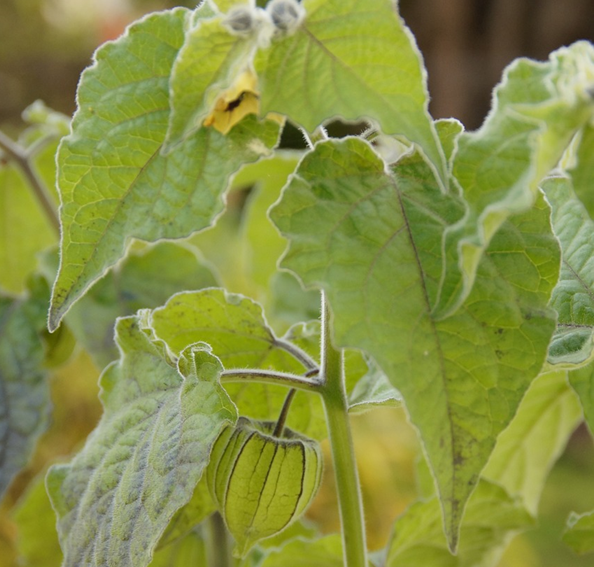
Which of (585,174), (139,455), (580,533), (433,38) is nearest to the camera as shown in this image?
(585,174)

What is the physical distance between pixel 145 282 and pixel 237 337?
24cm

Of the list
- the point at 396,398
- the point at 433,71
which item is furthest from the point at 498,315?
the point at 433,71

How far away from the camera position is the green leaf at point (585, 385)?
1.26 ft

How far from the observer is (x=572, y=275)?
14.8 inches

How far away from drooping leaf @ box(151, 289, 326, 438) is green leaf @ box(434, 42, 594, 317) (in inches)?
6.0

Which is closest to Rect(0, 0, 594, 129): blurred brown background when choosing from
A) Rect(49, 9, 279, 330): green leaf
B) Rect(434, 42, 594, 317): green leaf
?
Rect(49, 9, 279, 330): green leaf

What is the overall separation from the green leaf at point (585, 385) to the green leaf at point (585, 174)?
0.50 ft

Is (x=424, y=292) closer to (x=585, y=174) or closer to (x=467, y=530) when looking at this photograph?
(x=585, y=174)

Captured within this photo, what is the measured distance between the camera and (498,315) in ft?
1.01


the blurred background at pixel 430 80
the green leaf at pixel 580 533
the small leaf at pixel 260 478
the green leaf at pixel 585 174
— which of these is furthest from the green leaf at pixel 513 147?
the blurred background at pixel 430 80

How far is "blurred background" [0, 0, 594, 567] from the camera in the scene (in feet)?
4.45

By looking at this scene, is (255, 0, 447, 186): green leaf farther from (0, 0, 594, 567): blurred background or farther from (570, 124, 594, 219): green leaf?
(0, 0, 594, 567): blurred background

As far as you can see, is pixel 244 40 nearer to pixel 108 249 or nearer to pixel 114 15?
pixel 108 249

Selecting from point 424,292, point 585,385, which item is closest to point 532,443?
point 585,385
